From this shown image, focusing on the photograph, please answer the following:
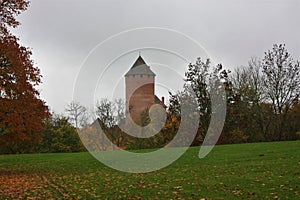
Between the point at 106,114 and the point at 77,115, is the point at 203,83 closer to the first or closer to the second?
the point at 106,114

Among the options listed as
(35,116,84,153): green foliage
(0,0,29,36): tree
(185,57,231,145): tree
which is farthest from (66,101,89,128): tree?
(0,0,29,36): tree

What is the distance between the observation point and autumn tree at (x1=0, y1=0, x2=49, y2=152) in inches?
795

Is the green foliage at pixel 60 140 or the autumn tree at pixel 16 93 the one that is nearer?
the autumn tree at pixel 16 93

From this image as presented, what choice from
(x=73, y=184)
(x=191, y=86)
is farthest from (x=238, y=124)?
(x=73, y=184)

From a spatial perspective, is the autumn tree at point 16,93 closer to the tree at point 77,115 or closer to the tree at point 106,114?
the tree at point 106,114

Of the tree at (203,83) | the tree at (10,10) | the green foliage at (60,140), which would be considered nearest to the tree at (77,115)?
the green foliage at (60,140)

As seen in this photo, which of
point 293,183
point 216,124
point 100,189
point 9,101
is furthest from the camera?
point 216,124

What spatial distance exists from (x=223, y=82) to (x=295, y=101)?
8.64 meters

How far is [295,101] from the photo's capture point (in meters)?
48.5

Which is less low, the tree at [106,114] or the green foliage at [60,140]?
the tree at [106,114]

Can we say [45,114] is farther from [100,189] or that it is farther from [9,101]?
[100,189]

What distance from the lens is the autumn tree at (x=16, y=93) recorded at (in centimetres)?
2019

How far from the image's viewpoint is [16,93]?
20703 mm

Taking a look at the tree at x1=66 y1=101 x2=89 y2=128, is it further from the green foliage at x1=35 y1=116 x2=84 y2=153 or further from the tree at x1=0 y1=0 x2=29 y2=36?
the tree at x1=0 y1=0 x2=29 y2=36
